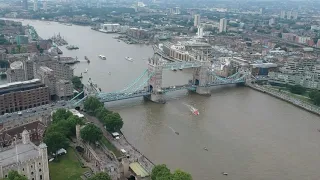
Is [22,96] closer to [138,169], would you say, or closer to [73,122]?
[73,122]

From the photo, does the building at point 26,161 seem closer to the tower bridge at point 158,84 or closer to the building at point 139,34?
the tower bridge at point 158,84

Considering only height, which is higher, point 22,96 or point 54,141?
point 22,96

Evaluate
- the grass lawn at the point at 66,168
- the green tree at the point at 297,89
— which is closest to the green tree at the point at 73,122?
the grass lawn at the point at 66,168

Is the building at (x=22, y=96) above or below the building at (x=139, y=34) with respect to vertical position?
below

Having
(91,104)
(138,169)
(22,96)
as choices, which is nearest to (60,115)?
(91,104)

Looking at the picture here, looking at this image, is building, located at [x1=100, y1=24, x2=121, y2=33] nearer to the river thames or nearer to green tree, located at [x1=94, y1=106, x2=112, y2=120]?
the river thames

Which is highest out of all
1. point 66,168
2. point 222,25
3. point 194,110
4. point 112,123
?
point 222,25
